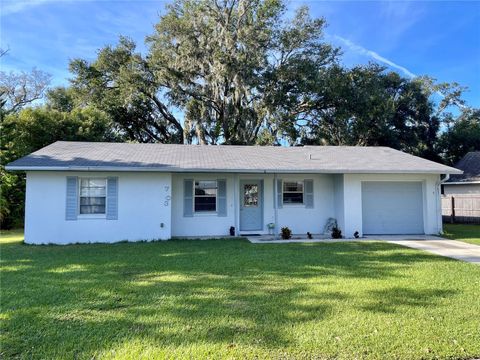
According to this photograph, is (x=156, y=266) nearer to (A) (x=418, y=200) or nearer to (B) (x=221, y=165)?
(B) (x=221, y=165)

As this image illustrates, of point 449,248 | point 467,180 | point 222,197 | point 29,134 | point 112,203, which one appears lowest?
point 449,248

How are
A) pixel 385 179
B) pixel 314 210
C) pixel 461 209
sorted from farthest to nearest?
1. pixel 461 209
2. pixel 314 210
3. pixel 385 179

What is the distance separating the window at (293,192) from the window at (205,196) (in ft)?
9.04

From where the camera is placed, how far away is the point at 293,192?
1350 cm

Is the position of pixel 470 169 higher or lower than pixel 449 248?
higher

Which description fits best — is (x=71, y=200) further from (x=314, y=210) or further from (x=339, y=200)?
(x=339, y=200)

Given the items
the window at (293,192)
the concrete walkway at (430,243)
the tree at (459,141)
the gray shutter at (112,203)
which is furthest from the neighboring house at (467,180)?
the gray shutter at (112,203)

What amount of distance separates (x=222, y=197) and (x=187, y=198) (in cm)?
130

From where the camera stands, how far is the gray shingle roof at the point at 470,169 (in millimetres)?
19977

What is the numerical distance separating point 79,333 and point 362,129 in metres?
22.9

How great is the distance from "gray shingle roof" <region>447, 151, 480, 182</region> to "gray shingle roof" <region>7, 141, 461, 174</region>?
7.98 metres

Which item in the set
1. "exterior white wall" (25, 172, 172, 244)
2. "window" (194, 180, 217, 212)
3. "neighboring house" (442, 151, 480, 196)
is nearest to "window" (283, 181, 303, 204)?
"window" (194, 180, 217, 212)

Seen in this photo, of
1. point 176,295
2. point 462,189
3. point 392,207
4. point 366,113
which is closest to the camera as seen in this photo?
point 176,295

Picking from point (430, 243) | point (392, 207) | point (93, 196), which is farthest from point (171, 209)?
point (430, 243)
